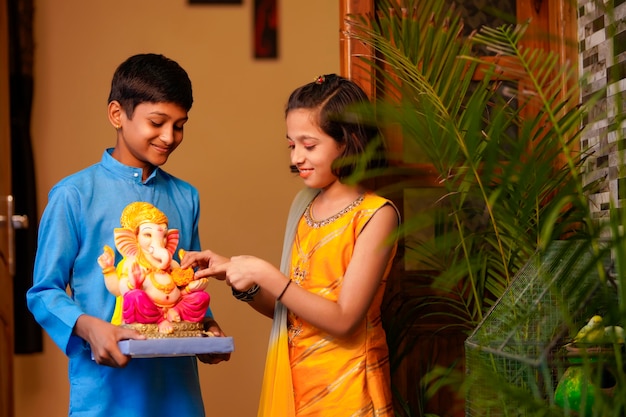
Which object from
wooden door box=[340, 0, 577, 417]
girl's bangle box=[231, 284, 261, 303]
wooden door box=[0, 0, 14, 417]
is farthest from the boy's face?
wooden door box=[0, 0, 14, 417]

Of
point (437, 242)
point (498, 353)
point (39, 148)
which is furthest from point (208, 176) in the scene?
point (498, 353)

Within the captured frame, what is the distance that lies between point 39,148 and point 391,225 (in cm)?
266

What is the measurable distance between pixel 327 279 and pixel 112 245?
58 cm

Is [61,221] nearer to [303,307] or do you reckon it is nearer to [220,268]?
[220,268]

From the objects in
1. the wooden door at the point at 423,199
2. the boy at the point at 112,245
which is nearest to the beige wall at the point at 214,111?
the wooden door at the point at 423,199

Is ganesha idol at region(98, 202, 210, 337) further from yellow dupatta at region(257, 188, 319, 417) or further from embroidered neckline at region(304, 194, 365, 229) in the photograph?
embroidered neckline at region(304, 194, 365, 229)

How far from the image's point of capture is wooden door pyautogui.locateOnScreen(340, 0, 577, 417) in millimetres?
3080

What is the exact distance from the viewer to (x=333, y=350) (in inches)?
87.9

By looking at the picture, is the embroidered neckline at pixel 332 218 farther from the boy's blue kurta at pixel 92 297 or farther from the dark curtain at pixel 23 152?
the dark curtain at pixel 23 152

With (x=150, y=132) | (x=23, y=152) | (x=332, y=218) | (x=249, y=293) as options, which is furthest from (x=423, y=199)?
(x=23, y=152)

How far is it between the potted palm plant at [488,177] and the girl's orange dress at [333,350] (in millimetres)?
196

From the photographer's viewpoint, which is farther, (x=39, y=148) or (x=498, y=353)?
(x=39, y=148)

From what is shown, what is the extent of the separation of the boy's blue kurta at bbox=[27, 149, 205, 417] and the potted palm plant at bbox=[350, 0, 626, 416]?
27.0 inches

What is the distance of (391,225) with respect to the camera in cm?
227
